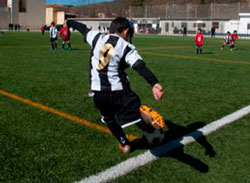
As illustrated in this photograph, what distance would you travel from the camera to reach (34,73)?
→ 30.9ft

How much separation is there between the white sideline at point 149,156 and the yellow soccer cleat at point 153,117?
0.45 metres

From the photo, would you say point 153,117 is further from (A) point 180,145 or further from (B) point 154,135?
(A) point 180,145

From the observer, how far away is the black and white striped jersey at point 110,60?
132 inches

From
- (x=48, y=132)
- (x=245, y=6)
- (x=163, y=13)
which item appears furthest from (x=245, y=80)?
(x=163, y=13)

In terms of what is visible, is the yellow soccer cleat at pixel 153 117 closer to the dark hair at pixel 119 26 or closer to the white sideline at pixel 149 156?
the white sideline at pixel 149 156

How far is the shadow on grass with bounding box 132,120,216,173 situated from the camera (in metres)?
3.50

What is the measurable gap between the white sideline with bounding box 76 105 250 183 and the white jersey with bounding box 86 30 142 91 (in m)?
0.85

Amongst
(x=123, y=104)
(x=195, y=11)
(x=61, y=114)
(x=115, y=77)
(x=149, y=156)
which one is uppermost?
(x=195, y=11)

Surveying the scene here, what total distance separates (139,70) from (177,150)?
1277 millimetres

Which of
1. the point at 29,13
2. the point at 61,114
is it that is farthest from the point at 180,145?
the point at 29,13

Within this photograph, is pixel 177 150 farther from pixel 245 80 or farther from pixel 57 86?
pixel 245 80

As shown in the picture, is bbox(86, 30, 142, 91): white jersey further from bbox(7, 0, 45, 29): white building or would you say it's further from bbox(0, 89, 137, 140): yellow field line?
bbox(7, 0, 45, 29): white building

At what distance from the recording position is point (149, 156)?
365 cm

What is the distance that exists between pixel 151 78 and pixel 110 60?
582 millimetres
